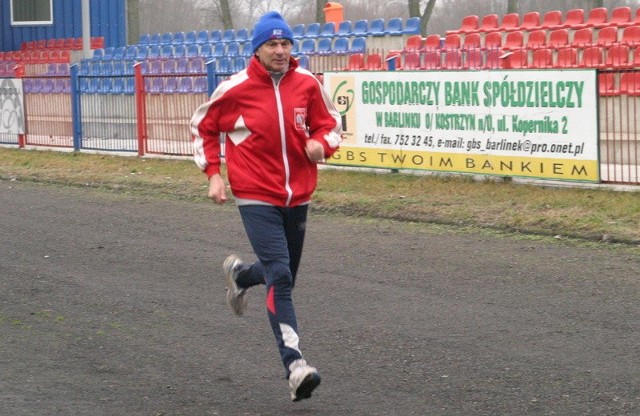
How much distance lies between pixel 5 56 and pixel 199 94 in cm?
1859

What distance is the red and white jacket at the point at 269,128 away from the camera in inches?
233

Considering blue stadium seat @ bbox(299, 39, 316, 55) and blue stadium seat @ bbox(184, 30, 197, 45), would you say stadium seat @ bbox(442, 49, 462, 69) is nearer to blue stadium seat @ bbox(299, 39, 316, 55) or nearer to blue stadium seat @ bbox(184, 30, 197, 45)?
blue stadium seat @ bbox(299, 39, 316, 55)

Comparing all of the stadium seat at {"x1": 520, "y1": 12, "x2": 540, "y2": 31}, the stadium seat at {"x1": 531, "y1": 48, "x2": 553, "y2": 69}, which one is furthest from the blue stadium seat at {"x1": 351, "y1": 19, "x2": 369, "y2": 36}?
the stadium seat at {"x1": 531, "y1": 48, "x2": 553, "y2": 69}

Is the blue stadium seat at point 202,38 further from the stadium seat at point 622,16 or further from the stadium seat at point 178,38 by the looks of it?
the stadium seat at point 622,16

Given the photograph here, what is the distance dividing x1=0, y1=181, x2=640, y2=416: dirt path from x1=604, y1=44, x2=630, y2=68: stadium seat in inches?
241

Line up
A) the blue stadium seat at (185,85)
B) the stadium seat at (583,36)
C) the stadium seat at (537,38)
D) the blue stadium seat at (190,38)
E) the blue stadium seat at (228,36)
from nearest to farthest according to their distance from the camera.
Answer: the stadium seat at (583,36) → the stadium seat at (537,38) → the blue stadium seat at (185,85) → the blue stadium seat at (228,36) → the blue stadium seat at (190,38)

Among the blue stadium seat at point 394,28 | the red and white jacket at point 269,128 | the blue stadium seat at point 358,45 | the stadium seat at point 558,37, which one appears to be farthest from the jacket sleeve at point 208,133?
the blue stadium seat at point 394,28

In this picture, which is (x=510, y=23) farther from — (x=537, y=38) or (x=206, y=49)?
(x=206, y=49)

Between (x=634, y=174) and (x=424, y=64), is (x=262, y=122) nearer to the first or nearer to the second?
(x=634, y=174)

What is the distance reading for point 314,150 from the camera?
19.4ft

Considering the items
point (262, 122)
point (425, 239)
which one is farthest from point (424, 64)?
point (262, 122)

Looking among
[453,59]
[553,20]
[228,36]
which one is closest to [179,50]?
[228,36]

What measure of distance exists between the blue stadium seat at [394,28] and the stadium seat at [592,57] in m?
7.46

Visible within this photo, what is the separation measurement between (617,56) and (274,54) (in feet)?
38.9
